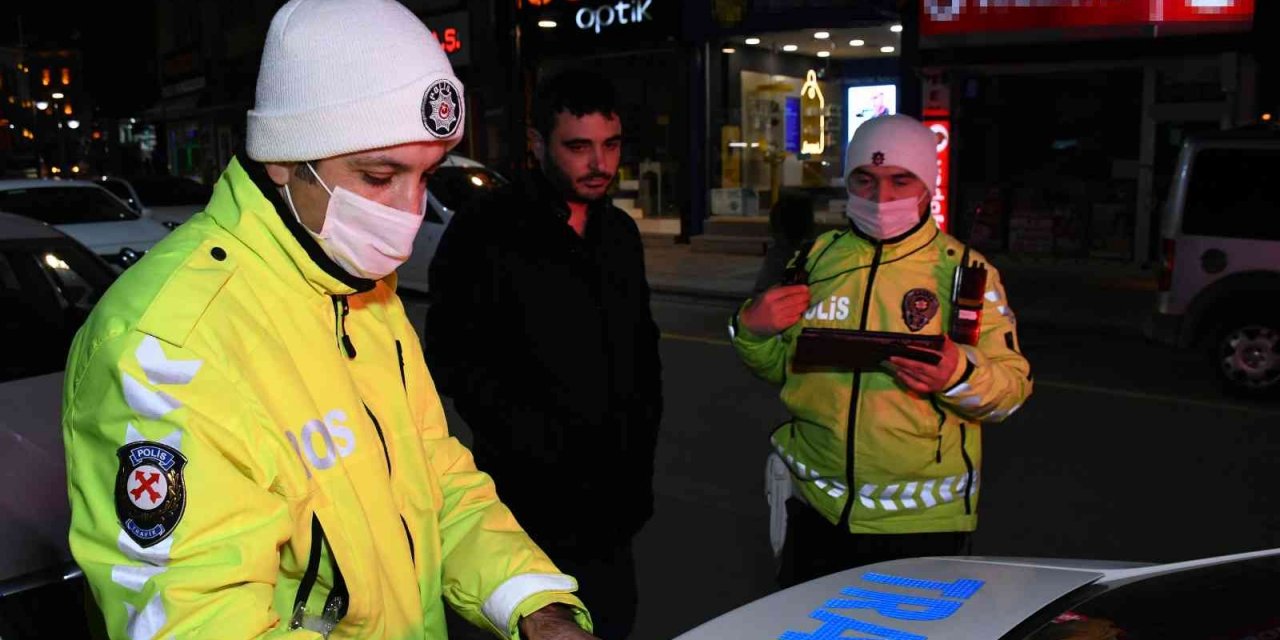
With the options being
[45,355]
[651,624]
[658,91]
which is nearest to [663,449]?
[651,624]

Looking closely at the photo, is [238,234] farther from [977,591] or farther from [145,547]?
[977,591]

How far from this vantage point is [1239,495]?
5.79 meters

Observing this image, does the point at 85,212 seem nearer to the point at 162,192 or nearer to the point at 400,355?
the point at 162,192

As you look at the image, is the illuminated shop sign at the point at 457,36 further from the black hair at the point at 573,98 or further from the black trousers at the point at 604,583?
the black trousers at the point at 604,583

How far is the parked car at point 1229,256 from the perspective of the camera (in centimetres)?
802

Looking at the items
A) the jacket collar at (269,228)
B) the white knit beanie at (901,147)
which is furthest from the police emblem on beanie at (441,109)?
the white knit beanie at (901,147)

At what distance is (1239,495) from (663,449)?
3.24 m

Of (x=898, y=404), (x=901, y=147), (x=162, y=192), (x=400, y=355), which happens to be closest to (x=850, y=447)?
(x=898, y=404)

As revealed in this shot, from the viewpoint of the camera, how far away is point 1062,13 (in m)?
14.5

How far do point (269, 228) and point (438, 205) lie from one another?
12.0m

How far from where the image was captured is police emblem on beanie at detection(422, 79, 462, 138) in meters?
1.67

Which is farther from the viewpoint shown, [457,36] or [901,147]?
[457,36]

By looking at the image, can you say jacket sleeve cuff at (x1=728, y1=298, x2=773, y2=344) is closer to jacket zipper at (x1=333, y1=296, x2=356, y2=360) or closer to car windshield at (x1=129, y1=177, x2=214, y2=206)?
jacket zipper at (x1=333, y1=296, x2=356, y2=360)

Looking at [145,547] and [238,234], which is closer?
[145,547]
